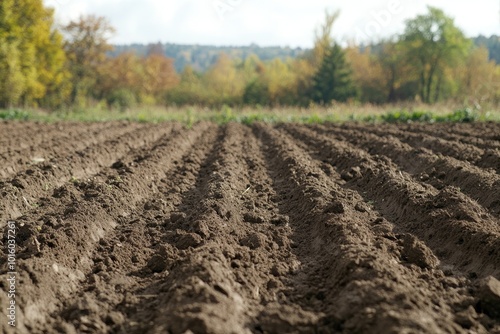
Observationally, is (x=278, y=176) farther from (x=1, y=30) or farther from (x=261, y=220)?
(x=1, y=30)

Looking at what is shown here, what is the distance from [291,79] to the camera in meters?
47.4

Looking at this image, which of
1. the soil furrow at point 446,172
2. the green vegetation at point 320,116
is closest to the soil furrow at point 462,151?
the soil furrow at point 446,172

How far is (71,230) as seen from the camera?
15.6 ft

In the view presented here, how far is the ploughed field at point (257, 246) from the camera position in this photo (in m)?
3.15

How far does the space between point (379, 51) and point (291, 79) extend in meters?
15.9

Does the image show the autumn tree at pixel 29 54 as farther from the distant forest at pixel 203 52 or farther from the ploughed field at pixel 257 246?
the distant forest at pixel 203 52

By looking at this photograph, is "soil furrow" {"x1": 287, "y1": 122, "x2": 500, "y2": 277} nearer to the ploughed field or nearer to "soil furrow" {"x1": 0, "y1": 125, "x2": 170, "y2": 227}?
the ploughed field

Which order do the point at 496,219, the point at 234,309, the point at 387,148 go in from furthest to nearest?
the point at 387,148 < the point at 496,219 < the point at 234,309

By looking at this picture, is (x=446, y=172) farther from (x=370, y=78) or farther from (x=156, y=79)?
(x=156, y=79)

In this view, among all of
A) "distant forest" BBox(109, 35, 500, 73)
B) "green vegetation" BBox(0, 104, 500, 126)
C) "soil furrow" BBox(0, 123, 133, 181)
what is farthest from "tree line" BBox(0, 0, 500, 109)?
"distant forest" BBox(109, 35, 500, 73)

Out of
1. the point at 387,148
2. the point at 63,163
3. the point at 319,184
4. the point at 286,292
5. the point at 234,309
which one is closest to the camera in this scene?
the point at 234,309

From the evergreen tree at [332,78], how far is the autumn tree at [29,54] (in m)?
21.4

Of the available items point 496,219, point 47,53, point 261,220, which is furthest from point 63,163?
point 47,53

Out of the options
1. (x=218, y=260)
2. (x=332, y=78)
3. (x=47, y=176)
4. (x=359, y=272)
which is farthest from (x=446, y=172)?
(x=332, y=78)
